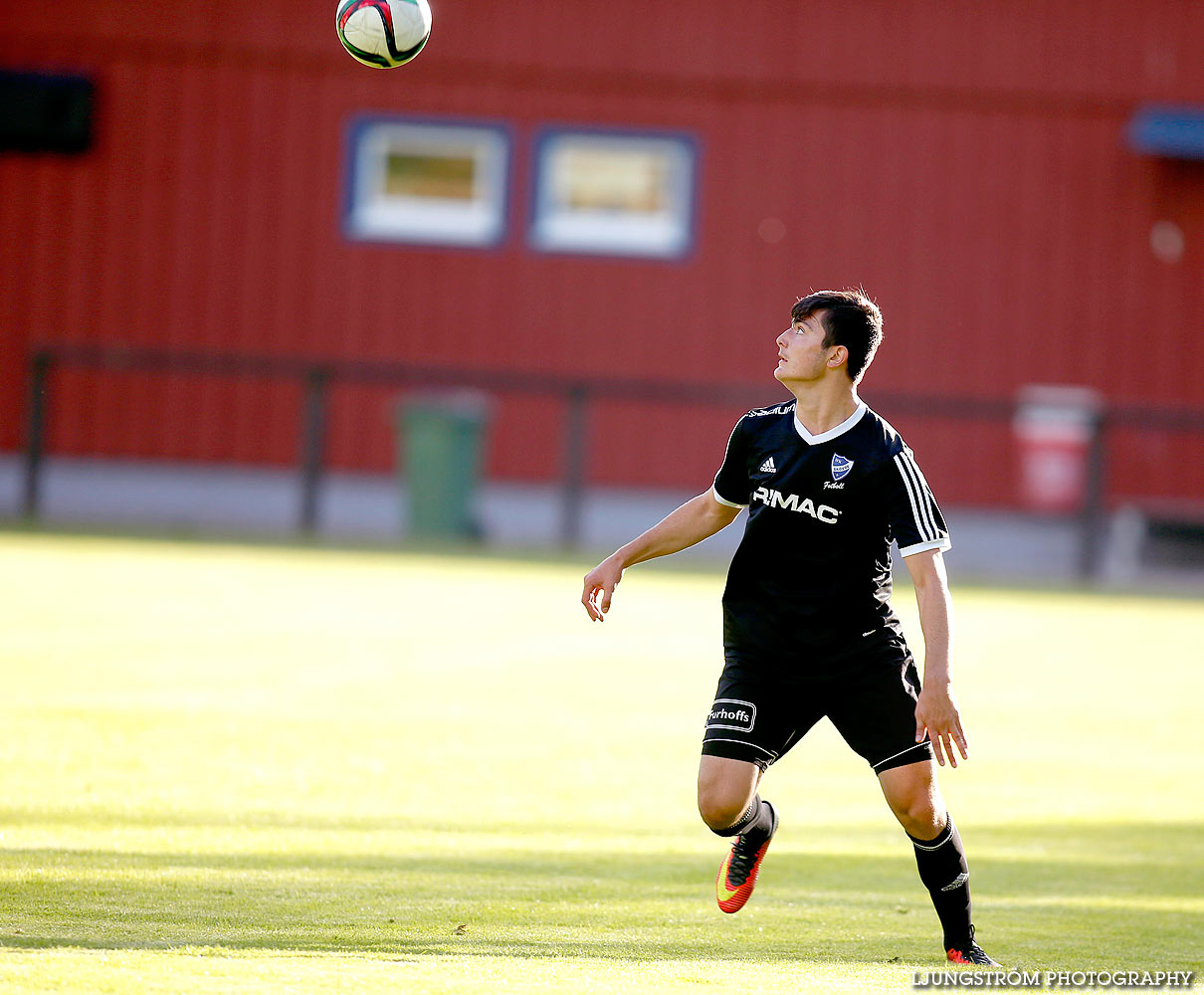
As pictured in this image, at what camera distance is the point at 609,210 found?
20656mm

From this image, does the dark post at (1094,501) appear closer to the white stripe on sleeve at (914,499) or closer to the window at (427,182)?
the window at (427,182)

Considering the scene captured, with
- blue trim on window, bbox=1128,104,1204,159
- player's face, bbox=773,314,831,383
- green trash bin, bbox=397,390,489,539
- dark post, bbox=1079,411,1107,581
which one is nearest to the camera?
player's face, bbox=773,314,831,383

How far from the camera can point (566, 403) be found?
20078 millimetres

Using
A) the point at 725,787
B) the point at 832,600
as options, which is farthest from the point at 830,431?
the point at 725,787

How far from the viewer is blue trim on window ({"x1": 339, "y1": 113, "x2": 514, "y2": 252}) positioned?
20.3 metres

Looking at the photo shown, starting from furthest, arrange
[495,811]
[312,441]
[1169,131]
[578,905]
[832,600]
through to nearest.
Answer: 1. [1169,131]
2. [312,441]
3. [495,811]
4. [578,905]
5. [832,600]

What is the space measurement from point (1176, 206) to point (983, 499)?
12.5 ft

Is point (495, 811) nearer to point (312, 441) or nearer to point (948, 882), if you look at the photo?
point (948, 882)

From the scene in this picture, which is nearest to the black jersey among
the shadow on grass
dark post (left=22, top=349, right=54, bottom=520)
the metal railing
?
the shadow on grass

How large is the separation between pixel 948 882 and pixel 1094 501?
46.4ft

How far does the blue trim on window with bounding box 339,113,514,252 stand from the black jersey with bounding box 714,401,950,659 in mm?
15514

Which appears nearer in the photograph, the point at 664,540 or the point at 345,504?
the point at 664,540

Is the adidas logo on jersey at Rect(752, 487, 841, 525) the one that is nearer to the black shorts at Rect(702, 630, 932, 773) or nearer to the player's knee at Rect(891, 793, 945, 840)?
the black shorts at Rect(702, 630, 932, 773)

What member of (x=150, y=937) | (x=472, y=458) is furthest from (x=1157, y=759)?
(x=472, y=458)
